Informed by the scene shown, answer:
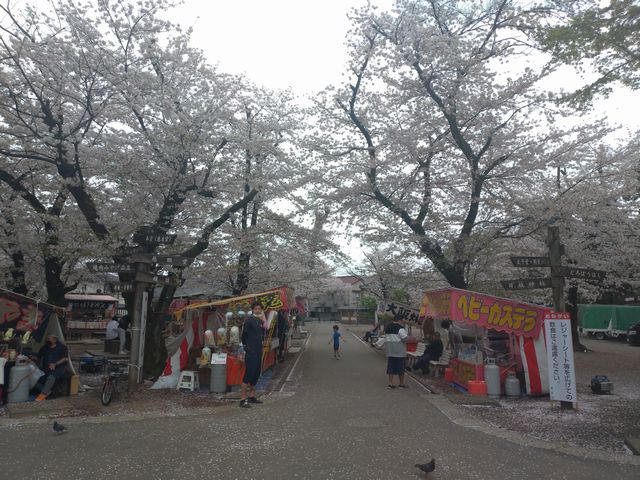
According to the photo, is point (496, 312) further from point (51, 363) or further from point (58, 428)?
point (51, 363)

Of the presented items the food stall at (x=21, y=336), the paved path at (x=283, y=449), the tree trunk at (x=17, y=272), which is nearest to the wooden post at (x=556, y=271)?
the paved path at (x=283, y=449)

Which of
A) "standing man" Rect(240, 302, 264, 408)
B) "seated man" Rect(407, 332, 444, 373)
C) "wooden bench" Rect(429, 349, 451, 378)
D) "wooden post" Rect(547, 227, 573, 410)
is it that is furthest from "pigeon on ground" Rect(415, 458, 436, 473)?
"seated man" Rect(407, 332, 444, 373)

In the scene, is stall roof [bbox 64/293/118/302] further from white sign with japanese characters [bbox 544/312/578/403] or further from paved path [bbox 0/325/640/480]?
white sign with japanese characters [bbox 544/312/578/403]

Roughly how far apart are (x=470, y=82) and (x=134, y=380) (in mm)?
12062

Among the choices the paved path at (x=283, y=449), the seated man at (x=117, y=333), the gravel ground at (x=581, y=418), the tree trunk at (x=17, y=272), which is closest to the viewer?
the paved path at (x=283, y=449)

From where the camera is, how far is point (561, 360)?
854 cm

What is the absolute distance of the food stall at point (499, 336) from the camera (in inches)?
384

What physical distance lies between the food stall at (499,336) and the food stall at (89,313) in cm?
2355

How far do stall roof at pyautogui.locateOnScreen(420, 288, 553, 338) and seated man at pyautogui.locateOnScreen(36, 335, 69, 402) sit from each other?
8.33 meters

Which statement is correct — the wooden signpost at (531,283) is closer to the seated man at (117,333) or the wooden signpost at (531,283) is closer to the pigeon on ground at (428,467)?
the pigeon on ground at (428,467)

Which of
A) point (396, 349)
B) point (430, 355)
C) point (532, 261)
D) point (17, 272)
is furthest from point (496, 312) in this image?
point (17, 272)

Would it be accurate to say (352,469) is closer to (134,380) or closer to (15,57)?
(134,380)

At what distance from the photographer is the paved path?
513 centimetres

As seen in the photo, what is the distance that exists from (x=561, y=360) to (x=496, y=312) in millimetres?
1722
